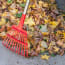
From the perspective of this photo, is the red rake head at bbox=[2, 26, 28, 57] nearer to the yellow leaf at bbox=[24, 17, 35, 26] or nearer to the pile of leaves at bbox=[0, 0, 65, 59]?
the pile of leaves at bbox=[0, 0, 65, 59]

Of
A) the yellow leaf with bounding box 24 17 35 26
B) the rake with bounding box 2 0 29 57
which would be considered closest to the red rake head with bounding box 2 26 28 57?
the rake with bounding box 2 0 29 57

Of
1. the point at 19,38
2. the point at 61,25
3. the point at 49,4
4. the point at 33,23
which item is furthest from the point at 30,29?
the point at 49,4

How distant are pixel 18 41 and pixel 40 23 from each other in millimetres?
618

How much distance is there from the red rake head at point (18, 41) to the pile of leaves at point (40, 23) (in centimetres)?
10

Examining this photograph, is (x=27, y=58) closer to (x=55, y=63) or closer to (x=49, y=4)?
(x=55, y=63)

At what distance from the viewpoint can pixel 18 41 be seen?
2.76m

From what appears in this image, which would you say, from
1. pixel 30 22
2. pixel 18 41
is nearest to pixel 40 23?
pixel 30 22

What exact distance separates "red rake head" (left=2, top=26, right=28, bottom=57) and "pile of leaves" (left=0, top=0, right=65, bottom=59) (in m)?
0.10

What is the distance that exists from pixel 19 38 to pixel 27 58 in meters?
0.32

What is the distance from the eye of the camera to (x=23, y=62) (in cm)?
269

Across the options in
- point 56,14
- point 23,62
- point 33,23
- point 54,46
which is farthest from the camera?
point 56,14

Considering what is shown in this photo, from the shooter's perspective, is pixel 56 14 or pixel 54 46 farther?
pixel 56 14

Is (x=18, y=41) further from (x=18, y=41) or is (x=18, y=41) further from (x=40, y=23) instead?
(x=40, y=23)

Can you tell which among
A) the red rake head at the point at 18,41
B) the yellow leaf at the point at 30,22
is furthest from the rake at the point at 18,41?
the yellow leaf at the point at 30,22
